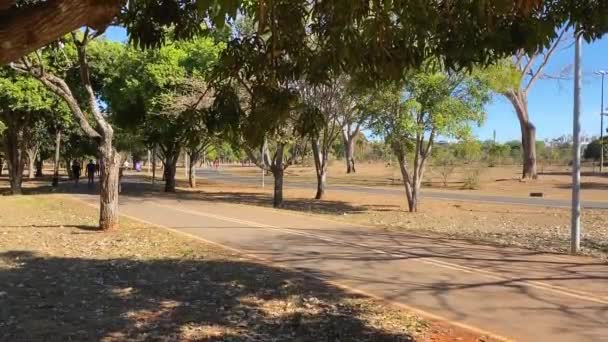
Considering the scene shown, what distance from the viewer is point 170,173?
34312mm

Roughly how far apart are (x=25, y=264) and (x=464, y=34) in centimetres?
756

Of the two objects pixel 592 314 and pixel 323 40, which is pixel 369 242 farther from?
pixel 323 40

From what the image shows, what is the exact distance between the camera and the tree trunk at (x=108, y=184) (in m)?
13.7

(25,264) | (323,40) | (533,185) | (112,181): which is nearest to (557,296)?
(323,40)

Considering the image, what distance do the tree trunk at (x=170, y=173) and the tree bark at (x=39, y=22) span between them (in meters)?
30.4

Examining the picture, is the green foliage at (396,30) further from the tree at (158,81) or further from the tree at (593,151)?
the tree at (593,151)

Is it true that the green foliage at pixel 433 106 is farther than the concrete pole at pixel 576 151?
Yes

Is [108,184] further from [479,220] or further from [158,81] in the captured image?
[158,81]

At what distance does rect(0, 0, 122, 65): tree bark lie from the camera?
10.8 ft

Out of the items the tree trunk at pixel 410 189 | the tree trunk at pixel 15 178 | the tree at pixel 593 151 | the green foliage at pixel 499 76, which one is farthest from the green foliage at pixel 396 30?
the tree at pixel 593 151

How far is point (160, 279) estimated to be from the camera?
8.87m

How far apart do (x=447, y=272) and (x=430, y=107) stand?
40.8 feet

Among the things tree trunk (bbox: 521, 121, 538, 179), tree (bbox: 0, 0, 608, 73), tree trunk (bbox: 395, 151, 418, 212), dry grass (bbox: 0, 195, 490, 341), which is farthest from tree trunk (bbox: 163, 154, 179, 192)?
tree (bbox: 0, 0, 608, 73)


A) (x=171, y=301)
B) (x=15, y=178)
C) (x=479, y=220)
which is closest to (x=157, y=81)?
(x=15, y=178)
